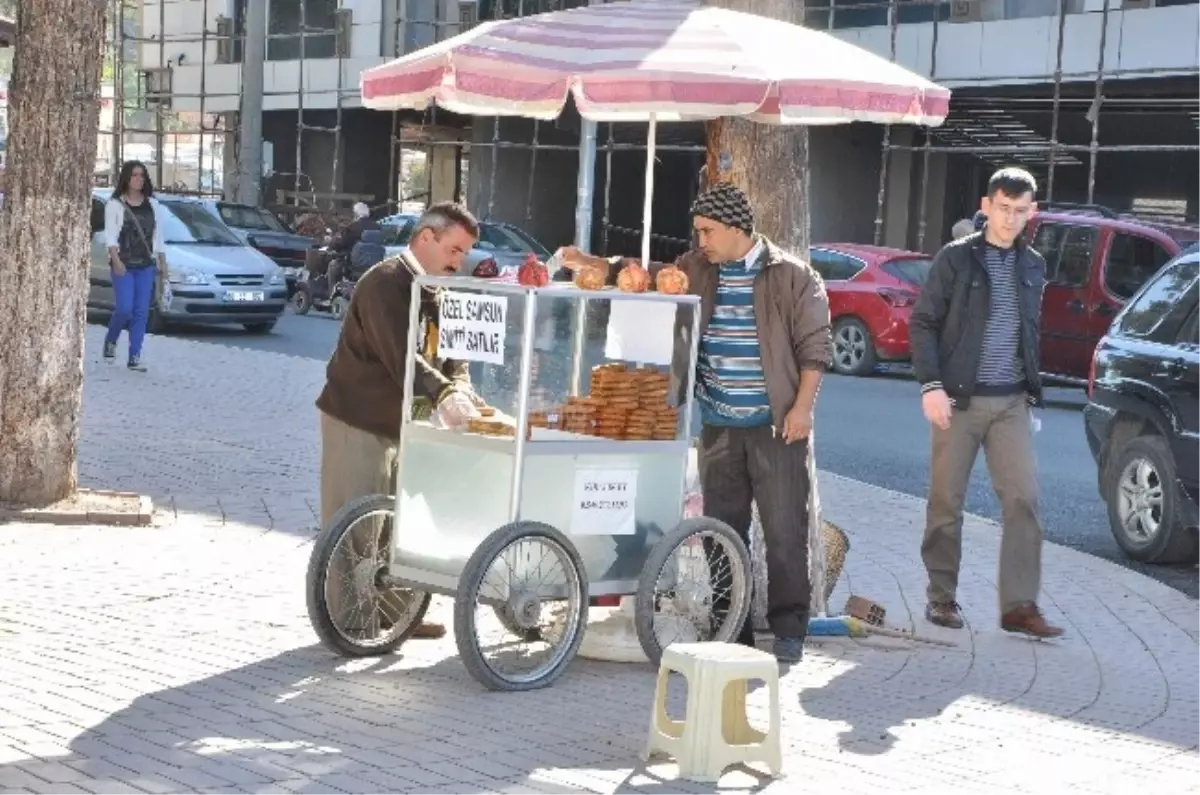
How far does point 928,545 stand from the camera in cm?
835

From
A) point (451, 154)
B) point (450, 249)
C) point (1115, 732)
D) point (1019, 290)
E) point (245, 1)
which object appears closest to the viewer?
point (1115, 732)

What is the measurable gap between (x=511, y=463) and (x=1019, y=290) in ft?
8.07

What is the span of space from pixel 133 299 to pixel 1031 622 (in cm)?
1037

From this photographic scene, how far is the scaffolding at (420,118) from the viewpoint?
26703 millimetres

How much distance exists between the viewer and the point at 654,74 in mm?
6758

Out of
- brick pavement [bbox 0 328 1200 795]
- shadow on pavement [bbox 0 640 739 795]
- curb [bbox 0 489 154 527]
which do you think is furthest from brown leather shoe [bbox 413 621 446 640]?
curb [bbox 0 489 154 527]

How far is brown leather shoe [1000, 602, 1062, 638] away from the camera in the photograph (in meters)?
8.10

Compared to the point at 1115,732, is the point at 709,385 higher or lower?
higher

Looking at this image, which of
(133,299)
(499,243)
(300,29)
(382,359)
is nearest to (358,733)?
(382,359)

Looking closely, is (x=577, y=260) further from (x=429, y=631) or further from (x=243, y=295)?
(x=243, y=295)

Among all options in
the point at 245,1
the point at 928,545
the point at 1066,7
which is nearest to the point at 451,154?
the point at 245,1

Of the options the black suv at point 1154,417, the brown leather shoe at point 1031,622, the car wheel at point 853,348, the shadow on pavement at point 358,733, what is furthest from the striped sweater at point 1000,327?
the car wheel at point 853,348

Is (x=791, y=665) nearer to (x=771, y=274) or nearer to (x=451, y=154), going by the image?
(x=771, y=274)

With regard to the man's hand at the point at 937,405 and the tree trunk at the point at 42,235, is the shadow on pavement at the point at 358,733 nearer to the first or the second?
the man's hand at the point at 937,405
